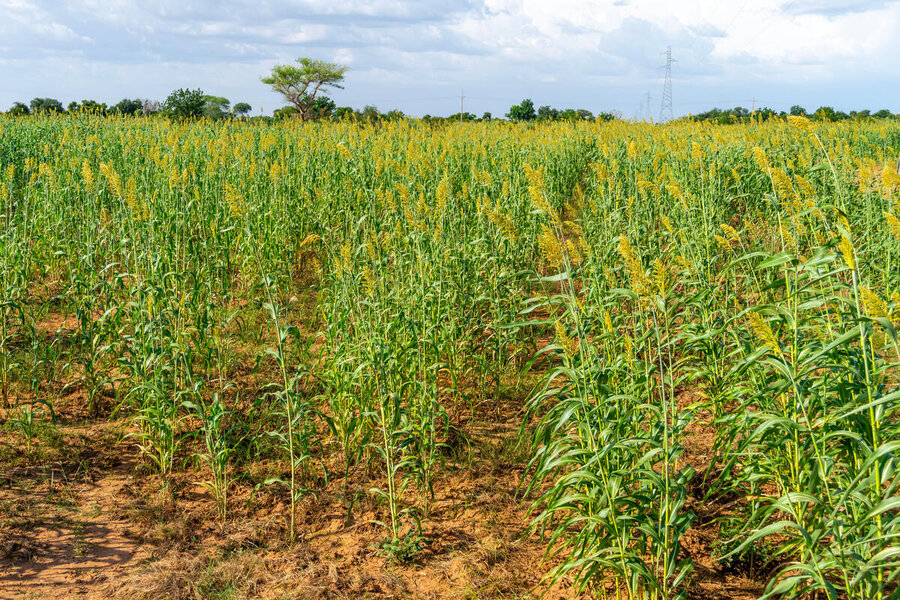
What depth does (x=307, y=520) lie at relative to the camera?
3.23 metres

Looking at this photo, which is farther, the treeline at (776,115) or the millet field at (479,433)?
the treeline at (776,115)

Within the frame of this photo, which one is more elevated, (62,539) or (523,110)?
(523,110)

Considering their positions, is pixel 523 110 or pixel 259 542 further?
pixel 523 110

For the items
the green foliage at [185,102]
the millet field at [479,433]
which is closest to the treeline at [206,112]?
the green foliage at [185,102]

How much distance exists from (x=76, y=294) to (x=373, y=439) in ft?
10.6

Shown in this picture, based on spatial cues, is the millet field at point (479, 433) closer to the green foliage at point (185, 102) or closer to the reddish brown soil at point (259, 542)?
the reddish brown soil at point (259, 542)

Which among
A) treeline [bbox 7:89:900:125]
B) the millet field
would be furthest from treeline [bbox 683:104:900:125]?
the millet field

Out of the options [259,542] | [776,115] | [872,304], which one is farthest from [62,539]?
[776,115]

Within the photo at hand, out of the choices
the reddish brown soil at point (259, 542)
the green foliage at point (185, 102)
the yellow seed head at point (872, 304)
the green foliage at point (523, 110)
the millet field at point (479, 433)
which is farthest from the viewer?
the green foliage at point (523, 110)

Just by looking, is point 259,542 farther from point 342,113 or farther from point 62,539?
point 342,113

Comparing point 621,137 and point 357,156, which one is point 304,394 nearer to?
point 357,156

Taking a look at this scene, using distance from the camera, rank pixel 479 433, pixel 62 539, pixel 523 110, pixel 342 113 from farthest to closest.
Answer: pixel 523 110 < pixel 342 113 < pixel 479 433 < pixel 62 539

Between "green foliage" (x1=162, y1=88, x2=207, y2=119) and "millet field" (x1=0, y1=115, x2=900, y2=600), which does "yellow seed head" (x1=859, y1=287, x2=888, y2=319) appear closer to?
"millet field" (x1=0, y1=115, x2=900, y2=600)

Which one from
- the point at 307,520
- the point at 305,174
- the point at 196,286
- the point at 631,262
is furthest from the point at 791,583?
the point at 305,174
